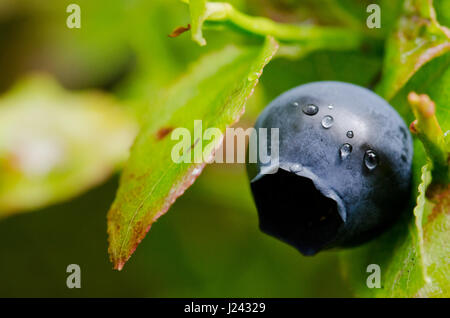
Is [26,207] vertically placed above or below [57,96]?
below

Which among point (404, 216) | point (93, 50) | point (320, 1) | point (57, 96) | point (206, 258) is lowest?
point (404, 216)

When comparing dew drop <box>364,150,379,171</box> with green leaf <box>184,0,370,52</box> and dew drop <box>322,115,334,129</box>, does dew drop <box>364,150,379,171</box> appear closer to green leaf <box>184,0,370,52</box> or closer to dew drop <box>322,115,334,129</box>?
dew drop <box>322,115,334,129</box>

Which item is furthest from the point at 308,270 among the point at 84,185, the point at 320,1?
the point at 320,1

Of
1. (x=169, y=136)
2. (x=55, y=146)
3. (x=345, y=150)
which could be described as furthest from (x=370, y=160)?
(x=55, y=146)

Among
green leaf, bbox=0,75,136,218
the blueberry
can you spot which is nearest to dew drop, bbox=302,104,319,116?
the blueberry

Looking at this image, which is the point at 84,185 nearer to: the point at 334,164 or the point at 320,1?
the point at 320,1

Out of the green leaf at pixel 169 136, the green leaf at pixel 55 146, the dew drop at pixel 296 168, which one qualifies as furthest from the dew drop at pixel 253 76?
the green leaf at pixel 55 146

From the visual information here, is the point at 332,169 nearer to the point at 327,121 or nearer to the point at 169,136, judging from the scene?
the point at 327,121
